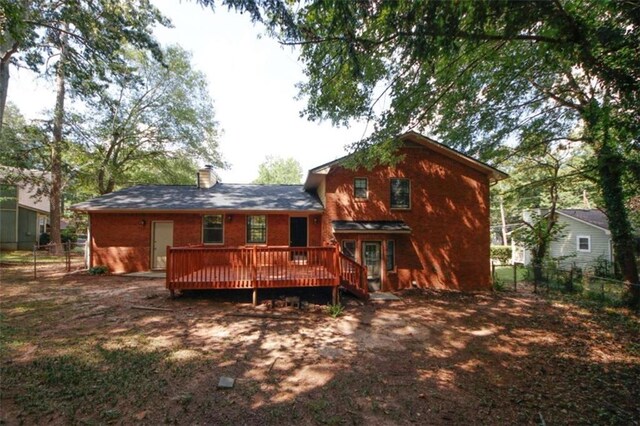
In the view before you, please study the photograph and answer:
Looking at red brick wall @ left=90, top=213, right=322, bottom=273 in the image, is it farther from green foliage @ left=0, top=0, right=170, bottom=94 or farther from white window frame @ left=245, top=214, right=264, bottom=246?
green foliage @ left=0, top=0, right=170, bottom=94

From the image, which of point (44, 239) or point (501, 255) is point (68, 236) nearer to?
point (44, 239)

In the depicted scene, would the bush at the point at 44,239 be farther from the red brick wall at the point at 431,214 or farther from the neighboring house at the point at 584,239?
the neighboring house at the point at 584,239

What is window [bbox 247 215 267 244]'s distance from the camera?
42.3ft

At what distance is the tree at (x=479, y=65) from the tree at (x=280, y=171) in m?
44.5

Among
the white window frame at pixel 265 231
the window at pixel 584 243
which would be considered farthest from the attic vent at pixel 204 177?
the window at pixel 584 243

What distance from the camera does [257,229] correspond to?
13.0m

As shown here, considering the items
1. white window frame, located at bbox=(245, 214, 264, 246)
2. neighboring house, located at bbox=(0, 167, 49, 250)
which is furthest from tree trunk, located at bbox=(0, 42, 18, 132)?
neighboring house, located at bbox=(0, 167, 49, 250)

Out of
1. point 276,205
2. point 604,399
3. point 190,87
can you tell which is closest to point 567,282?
point 604,399

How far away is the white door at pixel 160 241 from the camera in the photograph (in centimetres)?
1263

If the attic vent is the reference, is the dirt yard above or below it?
below

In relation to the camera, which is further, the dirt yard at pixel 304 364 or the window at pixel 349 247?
the window at pixel 349 247

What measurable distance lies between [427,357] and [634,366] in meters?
3.83

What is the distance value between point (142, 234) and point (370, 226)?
10.1m

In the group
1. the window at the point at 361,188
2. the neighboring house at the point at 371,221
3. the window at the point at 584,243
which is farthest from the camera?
the window at the point at 584,243
